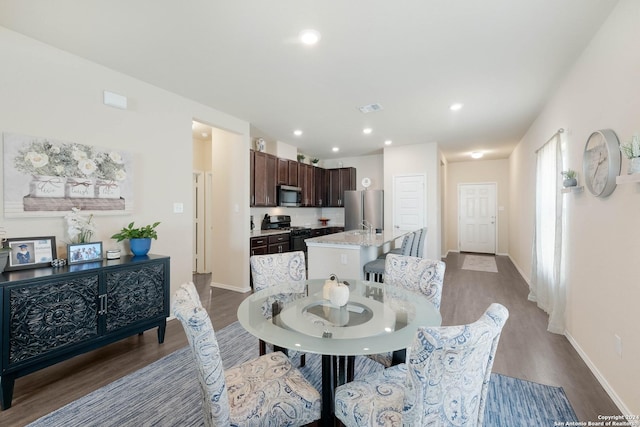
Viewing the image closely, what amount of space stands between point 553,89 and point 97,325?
17.0 feet

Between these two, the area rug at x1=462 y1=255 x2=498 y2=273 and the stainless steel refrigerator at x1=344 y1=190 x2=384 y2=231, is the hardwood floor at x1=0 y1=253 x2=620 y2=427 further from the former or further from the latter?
the stainless steel refrigerator at x1=344 y1=190 x2=384 y2=231

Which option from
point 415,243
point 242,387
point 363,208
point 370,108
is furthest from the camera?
point 363,208

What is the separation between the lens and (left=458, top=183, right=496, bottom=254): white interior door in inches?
316

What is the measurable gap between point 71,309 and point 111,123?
Result: 1770 millimetres

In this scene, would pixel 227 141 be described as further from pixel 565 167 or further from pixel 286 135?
pixel 565 167

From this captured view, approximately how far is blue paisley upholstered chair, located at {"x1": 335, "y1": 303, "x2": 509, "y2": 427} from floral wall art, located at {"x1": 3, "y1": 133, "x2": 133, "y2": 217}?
292 cm

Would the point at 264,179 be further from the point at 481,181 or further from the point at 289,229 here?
the point at 481,181

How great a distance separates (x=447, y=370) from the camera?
91 centimetres

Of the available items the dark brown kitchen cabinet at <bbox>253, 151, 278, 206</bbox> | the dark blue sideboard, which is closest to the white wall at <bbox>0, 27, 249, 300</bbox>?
the dark blue sideboard

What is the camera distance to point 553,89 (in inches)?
129

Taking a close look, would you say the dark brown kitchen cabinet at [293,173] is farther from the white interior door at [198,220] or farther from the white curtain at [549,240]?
the white curtain at [549,240]

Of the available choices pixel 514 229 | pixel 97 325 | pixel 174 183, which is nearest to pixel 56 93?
pixel 174 183

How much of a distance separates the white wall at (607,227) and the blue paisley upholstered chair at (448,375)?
1.44 meters

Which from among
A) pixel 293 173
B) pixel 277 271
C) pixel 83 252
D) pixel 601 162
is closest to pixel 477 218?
pixel 293 173
